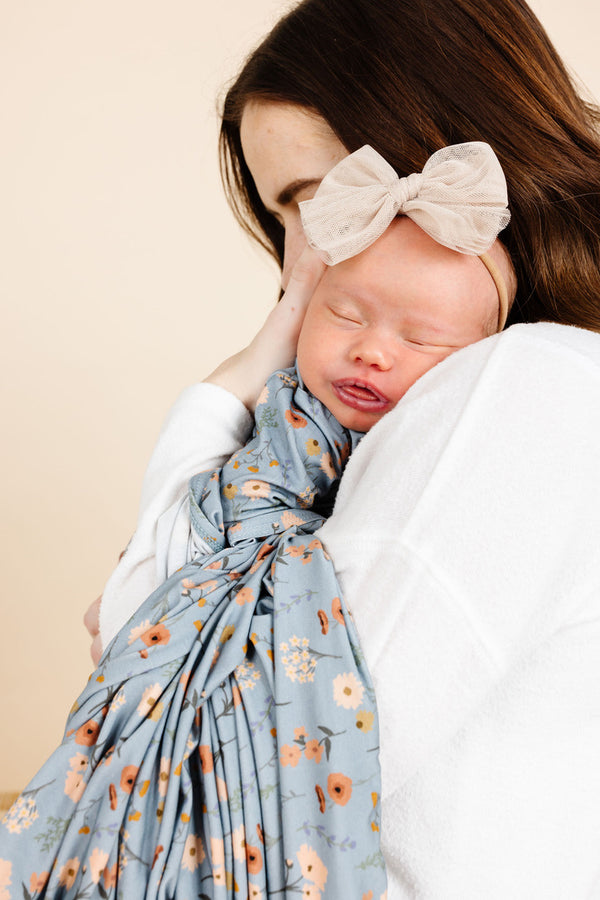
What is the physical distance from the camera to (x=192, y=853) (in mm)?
772

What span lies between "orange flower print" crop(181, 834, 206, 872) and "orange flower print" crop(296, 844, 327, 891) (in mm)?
90

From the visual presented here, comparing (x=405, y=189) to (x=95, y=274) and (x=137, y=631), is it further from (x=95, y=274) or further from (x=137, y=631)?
(x=95, y=274)

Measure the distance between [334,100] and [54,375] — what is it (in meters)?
1.63

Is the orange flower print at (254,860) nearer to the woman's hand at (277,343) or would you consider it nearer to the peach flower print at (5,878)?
the peach flower print at (5,878)

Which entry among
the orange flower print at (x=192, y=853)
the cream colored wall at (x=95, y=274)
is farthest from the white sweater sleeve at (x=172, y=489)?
the cream colored wall at (x=95, y=274)

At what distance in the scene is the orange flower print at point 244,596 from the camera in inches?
Result: 33.3

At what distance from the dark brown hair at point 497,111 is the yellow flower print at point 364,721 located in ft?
1.83

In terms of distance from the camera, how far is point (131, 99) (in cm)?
251

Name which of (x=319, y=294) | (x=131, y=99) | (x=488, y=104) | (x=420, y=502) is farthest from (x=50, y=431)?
(x=420, y=502)

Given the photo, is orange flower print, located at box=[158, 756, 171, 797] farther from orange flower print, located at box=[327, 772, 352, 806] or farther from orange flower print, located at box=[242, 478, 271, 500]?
orange flower print, located at box=[242, 478, 271, 500]

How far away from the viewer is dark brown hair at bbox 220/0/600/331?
1033 millimetres

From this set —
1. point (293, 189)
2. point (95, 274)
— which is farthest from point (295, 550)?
point (95, 274)

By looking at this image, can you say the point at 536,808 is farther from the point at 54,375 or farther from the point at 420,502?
the point at 54,375

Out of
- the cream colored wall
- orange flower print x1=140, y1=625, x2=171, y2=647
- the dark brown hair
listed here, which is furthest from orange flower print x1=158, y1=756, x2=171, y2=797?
the cream colored wall
